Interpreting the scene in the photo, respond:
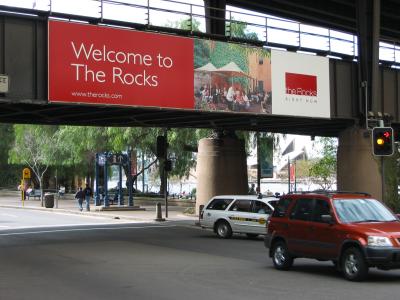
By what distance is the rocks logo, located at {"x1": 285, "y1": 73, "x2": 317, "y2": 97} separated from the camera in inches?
987

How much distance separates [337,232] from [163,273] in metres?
3.73

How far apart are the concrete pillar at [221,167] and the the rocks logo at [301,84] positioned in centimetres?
678

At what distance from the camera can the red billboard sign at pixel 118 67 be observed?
19.5 m

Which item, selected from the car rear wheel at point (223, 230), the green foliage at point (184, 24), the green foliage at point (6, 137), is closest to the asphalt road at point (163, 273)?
the car rear wheel at point (223, 230)

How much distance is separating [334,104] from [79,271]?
52.5 ft

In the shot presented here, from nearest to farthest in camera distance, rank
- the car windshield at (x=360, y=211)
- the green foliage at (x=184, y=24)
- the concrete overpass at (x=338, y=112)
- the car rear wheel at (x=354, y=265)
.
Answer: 1. the car rear wheel at (x=354, y=265)
2. the car windshield at (x=360, y=211)
3. the concrete overpass at (x=338, y=112)
4. the green foliage at (x=184, y=24)

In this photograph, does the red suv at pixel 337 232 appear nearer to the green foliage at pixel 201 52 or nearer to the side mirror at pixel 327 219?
the side mirror at pixel 327 219

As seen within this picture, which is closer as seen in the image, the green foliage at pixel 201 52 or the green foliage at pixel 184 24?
the green foliage at pixel 201 52

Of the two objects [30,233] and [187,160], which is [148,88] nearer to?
[30,233]

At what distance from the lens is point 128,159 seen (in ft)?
139

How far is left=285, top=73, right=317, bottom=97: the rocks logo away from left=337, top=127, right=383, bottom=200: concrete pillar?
3.54m

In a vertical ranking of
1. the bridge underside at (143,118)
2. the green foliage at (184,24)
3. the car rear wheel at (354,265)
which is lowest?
the car rear wheel at (354,265)

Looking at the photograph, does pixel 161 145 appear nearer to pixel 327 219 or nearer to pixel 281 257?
pixel 281 257

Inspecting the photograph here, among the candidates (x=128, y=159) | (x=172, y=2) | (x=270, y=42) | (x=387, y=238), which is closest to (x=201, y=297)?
(x=387, y=238)
